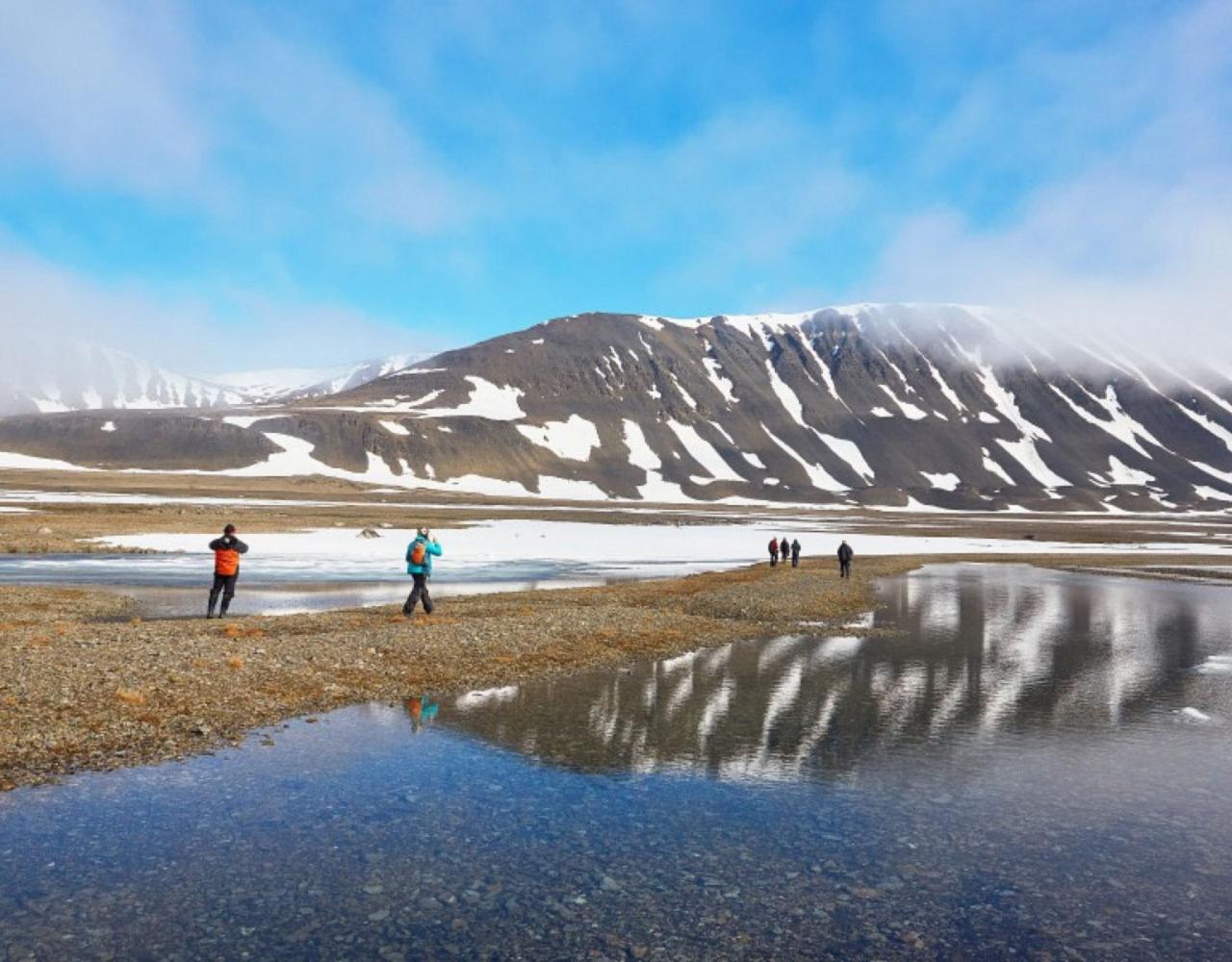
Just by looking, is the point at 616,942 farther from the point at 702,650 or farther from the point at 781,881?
the point at 702,650

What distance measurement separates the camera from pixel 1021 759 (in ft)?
48.4

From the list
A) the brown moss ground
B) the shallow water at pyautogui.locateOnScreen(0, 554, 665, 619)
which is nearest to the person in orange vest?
the brown moss ground

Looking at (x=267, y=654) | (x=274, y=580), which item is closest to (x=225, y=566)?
(x=267, y=654)

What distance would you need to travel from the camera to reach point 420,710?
17391 mm

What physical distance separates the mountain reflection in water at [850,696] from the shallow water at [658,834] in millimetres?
127

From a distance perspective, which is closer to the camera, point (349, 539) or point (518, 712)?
point (518, 712)

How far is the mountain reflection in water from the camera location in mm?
15117

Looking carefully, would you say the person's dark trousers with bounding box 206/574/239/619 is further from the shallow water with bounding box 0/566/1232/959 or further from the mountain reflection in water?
the mountain reflection in water

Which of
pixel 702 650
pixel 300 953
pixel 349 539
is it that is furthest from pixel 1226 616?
pixel 349 539

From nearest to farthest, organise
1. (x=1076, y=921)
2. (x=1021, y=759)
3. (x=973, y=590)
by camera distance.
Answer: (x=1076, y=921) < (x=1021, y=759) < (x=973, y=590)

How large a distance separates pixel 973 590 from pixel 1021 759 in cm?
3138

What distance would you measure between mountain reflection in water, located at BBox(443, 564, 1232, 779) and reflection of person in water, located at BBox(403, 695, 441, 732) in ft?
1.10

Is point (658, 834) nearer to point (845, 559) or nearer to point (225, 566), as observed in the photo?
point (225, 566)

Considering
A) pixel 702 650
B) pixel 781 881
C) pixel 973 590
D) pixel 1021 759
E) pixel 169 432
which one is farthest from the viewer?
pixel 169 432
